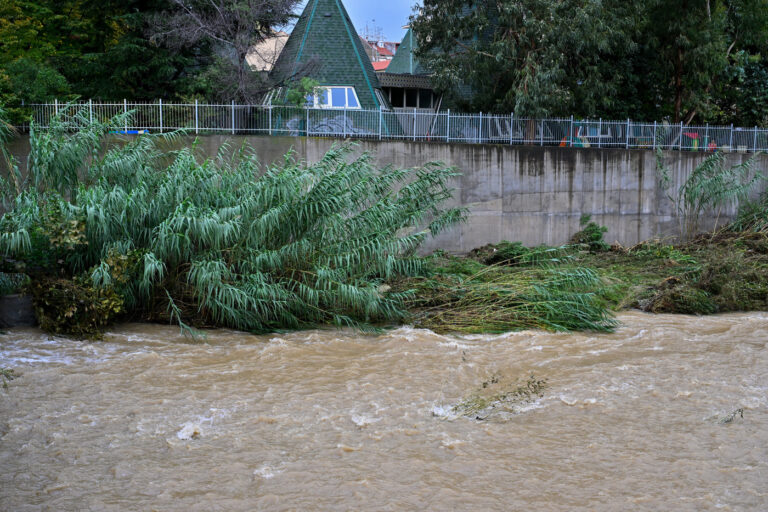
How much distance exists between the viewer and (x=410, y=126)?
20656mm

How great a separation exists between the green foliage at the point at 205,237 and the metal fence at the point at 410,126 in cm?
337

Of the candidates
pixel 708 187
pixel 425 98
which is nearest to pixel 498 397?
pixel 708 187

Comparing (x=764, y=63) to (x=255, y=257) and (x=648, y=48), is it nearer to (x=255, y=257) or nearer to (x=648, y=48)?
(x=648, y=48)

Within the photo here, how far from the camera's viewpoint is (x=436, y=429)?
27.1 ft

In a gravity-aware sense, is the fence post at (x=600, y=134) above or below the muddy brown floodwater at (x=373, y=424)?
above

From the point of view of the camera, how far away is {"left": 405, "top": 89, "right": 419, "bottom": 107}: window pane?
3350 cm

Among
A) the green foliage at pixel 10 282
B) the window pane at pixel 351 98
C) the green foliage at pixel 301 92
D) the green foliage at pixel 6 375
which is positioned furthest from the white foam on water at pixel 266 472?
the window pane at pixel 351 98

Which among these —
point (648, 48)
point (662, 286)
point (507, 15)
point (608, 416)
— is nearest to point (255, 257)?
point (608, 416)

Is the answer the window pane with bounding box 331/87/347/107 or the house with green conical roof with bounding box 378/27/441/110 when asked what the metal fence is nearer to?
the window pane with bounding box 331/87/347/107

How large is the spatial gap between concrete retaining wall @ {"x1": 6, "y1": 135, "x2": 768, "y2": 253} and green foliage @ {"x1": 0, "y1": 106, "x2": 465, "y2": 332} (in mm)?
6457

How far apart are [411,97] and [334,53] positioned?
619cm

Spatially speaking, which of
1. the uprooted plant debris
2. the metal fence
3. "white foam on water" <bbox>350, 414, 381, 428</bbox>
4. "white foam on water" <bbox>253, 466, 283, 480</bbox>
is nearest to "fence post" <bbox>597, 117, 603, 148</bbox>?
the metal fence

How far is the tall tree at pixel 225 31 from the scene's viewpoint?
2170 centimetres

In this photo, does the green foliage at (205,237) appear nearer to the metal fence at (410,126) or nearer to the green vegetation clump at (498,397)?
the green vegetation clump at (498,397)
